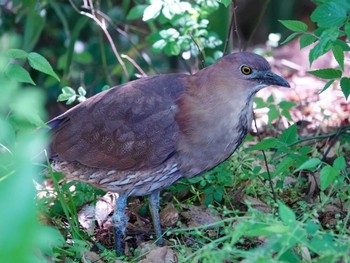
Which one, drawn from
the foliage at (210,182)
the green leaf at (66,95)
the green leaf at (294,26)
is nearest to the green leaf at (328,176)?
the foliage at (210,182)

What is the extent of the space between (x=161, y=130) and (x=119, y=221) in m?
0.59

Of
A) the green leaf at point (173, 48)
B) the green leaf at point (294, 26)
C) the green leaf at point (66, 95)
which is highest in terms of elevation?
the green leaf at point (294, 26)

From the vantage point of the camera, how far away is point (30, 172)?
2.02 meters

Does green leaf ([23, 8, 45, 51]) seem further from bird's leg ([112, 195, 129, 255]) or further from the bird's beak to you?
the bird's beak

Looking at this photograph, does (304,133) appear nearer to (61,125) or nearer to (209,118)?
(209,118)

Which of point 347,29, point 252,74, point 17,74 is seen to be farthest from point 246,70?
point 17,74

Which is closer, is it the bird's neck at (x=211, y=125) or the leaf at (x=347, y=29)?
the leaf at (x=347, y=29)

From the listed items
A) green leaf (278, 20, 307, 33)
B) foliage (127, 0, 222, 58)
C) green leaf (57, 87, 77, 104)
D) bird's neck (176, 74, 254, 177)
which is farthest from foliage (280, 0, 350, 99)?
green leaf (57, 87, 77, 104)

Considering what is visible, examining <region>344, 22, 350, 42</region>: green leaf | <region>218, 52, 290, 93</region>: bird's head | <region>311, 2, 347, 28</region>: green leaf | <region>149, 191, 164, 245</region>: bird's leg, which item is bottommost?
<region>149, 191, 164, 245</region>: bird's leg

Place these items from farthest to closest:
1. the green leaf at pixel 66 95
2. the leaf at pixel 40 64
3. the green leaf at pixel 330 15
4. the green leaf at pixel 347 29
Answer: the green leaf at pixel 66 95 → the leaf at pixel 40 64 → the green leaf at pixel 330 15 → the green leaf at pixel 347 29

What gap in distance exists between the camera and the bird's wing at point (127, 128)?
419 centimetres

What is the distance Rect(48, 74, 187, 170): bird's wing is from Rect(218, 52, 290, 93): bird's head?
13.2 inches

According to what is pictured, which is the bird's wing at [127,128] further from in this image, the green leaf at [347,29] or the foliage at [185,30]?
the green leaf at [347,29]

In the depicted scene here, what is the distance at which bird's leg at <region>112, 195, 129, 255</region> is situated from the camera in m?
4.27
